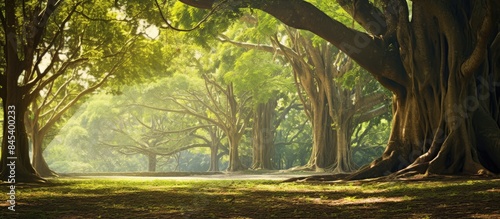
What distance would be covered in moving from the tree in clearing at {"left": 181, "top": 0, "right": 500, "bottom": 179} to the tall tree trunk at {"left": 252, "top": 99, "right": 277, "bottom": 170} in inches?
792

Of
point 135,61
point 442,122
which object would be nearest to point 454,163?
point 442,122

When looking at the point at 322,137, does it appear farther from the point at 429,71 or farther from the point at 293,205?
the point at 293,205

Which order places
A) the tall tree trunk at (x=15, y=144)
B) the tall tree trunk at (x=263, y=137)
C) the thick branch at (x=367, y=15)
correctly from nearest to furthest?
Result: 1. the tall tree trunk at (x=15, y=144)
2. the thick branch at (x=367, y=15)
3. the tall tree trunk at (x=263, y=137)

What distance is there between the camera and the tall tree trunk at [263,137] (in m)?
35.9

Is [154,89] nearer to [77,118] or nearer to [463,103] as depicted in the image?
[77,118]

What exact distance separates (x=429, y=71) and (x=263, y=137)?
71.2ft

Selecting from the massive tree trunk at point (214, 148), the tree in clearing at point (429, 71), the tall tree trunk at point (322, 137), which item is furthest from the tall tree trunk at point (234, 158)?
the tree in clearing at point (429, 71)

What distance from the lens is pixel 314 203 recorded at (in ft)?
28.0

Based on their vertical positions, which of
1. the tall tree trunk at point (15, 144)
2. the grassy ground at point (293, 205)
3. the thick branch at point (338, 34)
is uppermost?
the thick branch at point (338, 34)

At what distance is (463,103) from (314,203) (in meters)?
6.18

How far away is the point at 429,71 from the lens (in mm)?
14406

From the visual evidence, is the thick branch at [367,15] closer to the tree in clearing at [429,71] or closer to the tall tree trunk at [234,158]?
the tree in clearing at [429,71]

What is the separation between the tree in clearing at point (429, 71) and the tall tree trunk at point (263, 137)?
66.0ft

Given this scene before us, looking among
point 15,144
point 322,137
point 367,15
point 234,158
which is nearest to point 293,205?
point 367,15
